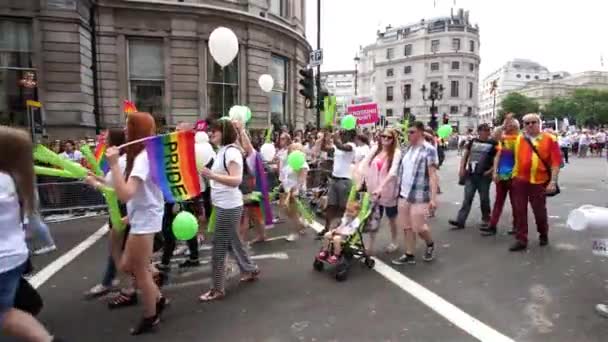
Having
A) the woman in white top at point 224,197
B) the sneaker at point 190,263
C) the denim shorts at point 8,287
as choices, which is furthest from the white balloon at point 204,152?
the denim shorts at point 8,287

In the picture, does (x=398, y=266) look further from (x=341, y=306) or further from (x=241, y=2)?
(x=241, y=2)

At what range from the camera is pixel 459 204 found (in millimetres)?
10234

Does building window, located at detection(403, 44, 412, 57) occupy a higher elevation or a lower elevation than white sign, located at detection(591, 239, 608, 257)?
higher

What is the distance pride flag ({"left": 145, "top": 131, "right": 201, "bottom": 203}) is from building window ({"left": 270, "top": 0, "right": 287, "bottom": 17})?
2411 centimetres

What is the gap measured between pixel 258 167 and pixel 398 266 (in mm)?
2206

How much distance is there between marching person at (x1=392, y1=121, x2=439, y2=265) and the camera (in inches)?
215

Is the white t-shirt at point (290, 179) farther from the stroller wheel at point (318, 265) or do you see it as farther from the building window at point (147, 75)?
the building window at point (147, 75)

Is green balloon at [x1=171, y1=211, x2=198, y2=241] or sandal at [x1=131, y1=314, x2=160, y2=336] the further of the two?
green balloon at [x1=171, y1=211, x2=198, y2=241]

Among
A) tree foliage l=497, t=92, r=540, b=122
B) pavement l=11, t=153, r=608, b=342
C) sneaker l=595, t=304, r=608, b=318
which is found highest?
tree foliage l=497, t=92, r=540, b=122

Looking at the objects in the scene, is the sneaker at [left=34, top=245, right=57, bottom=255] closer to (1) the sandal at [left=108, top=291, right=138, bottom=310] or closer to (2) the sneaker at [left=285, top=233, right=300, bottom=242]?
(1) the sandal at [left=108, top=291, right=138, bottom=310]

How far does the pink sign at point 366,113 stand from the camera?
489 inches

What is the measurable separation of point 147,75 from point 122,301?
753 inches

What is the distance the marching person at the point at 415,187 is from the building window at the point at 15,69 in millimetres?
17173

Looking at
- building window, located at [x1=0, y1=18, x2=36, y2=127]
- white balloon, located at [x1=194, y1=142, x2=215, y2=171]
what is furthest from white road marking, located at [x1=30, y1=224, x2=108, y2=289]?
building window, located at [x1=0, y1=18, x2=36, y2=127]
